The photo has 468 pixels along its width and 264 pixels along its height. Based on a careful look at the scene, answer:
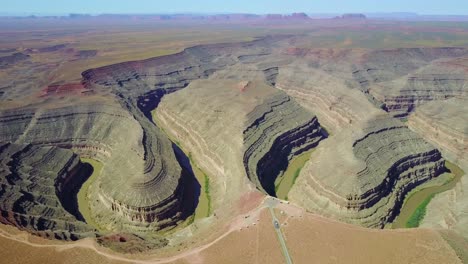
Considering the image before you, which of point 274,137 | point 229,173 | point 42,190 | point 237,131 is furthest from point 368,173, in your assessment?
point 42,190

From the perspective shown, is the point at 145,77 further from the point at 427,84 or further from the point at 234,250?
the point at 234,250

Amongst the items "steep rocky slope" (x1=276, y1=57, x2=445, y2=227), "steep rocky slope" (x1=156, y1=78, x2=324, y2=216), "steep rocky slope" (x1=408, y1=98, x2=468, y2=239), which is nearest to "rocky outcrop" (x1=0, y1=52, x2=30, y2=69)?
"steep rocky slope" (x1=156, y1=78, x2=324, y2=216)

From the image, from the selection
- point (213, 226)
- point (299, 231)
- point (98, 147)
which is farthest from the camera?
point (98, 147)

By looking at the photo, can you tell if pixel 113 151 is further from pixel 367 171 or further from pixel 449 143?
pixel 449 143

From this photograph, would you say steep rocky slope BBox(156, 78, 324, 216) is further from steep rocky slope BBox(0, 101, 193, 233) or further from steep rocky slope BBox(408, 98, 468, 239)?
steep rocky slope BBox(408, 98, 468, 239)

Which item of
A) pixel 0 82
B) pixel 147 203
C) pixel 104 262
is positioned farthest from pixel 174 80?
pixel 104 262

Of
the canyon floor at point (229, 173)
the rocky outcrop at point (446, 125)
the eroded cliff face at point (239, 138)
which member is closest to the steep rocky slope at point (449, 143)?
the rocky outcrop at point (446, 125)

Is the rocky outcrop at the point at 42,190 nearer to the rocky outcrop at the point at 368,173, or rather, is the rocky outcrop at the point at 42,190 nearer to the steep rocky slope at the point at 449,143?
the rocky outcrop at the point at 368,173
